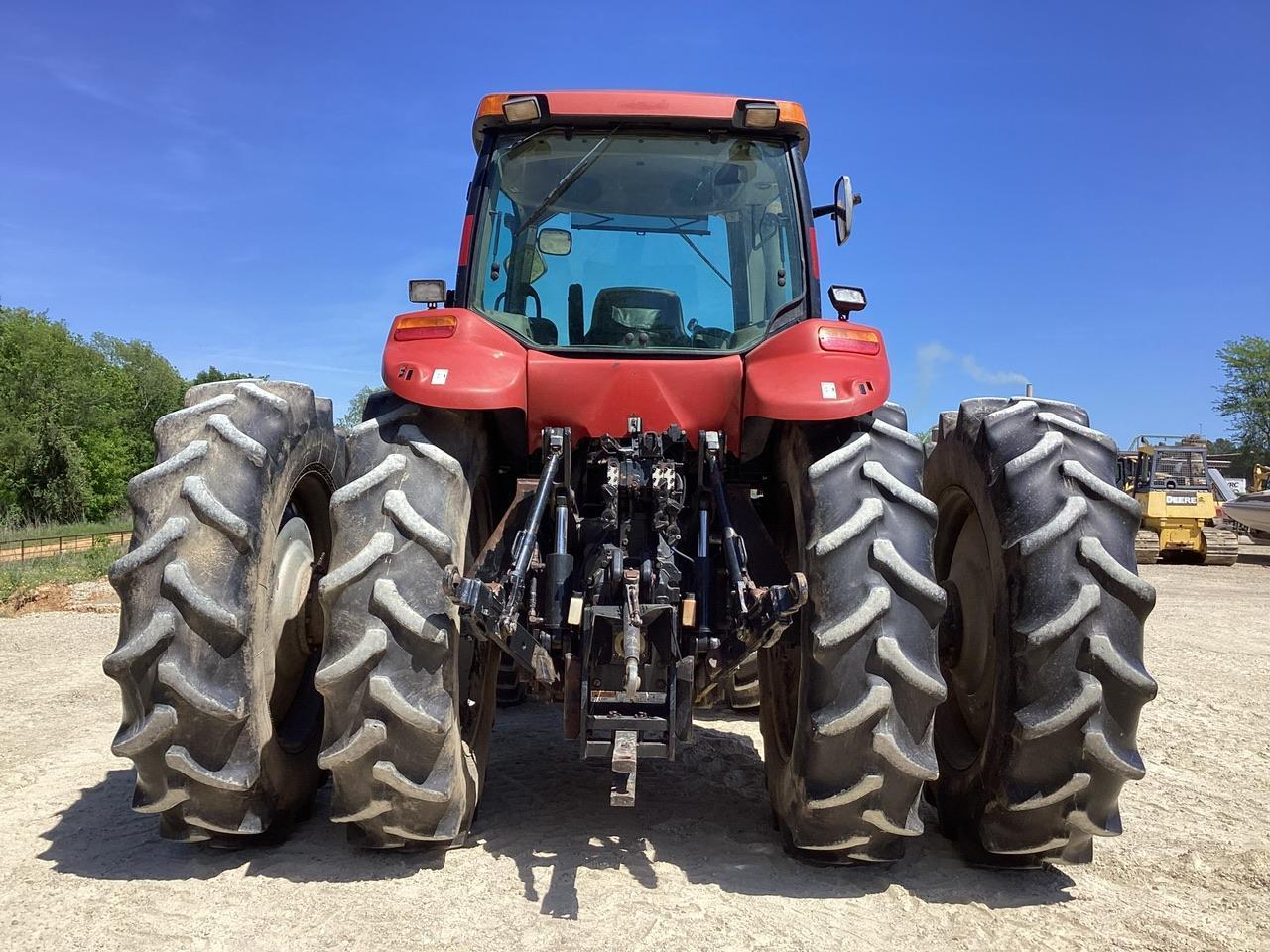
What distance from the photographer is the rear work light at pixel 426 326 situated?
3275mm

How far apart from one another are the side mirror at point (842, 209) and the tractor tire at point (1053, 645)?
119 centimetres

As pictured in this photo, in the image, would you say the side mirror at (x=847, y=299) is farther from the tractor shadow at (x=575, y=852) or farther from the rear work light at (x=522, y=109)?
the tractor shadow at (x=575, y=852)

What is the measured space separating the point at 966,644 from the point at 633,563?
56.9 inches

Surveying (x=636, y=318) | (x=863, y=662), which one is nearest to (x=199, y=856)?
(x=863, y=662)

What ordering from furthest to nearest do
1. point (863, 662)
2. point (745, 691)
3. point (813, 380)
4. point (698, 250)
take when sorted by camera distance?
1. point (745, 691)
2. point (698, 250)
3. point (813, 380)
4. point (863, 662)

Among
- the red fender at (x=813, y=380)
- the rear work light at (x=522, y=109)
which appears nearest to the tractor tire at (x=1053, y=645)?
the red fender at (x=813, y=380)

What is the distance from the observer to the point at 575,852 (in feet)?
10.8

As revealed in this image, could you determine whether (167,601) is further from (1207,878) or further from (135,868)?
(1207,878)

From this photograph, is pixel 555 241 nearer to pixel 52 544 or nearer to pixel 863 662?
pixel 863 662

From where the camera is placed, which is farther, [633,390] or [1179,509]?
[1179,509]

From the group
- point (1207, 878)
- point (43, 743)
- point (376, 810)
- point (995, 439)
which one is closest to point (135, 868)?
point (376, 810)

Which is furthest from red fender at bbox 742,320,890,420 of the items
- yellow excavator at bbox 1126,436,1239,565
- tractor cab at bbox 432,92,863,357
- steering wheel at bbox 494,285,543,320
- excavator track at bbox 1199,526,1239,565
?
excavator track at bbox 1199,526,1239,565

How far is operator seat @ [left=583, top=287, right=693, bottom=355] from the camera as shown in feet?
12.2

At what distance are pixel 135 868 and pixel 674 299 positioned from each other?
275 centimetres
